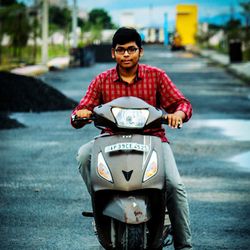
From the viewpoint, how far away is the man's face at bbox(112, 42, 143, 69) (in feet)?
22.6

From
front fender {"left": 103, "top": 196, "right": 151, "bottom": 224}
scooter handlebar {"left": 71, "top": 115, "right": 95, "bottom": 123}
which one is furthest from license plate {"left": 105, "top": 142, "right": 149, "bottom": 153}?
scooter handlebar {"left": 71, "top": 115, "right": 95, "bottom": 123}

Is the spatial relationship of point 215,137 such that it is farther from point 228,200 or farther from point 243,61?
point 243,61

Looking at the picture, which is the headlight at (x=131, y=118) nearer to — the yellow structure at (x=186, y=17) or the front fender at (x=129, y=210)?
the front fender at (x=129, y=210)

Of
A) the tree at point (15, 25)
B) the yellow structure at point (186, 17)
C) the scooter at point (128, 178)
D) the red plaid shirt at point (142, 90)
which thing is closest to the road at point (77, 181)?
the red plaid shirt at point (142, 90)

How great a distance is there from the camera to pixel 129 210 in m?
6.16

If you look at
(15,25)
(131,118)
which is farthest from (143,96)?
(15,25)

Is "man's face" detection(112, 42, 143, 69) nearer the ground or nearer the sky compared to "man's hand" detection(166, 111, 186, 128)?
nearer the sky

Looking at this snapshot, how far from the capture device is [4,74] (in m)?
23.7

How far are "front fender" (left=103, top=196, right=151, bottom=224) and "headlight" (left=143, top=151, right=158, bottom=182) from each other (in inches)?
5.2

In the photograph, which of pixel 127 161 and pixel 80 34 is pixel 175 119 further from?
pixel 80 34

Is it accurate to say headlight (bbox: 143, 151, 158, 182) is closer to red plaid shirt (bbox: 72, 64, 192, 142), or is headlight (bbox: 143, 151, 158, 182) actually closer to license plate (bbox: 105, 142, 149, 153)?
license plate (bbox: 105, 142, 149, 153)

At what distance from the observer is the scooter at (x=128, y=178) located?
6.23m

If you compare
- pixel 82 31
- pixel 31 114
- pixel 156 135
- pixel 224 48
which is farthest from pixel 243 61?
pixel 82 31

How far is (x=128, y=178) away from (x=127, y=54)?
970 millimetres
